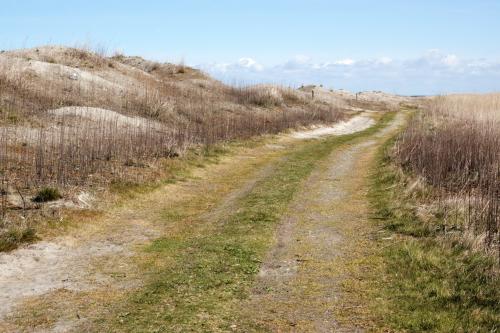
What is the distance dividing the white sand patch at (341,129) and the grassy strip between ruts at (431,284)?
2031 cm

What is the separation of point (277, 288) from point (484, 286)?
10.4 ft

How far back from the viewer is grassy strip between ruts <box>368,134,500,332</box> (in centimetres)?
638

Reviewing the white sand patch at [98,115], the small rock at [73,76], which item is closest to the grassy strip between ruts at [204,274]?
the white sand patch at [98,115]

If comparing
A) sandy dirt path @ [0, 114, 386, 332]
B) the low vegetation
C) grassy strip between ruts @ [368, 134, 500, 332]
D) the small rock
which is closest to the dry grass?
the small rock

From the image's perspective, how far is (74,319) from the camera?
665 centimetres

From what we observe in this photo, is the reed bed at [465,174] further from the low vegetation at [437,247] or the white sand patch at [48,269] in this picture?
the white sand patch at [48,269]

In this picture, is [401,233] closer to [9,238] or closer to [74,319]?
[74,319]

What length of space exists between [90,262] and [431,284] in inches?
242

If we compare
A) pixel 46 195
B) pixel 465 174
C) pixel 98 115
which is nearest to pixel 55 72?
pixel 98 115

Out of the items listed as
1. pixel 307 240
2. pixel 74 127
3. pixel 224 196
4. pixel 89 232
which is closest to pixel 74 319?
pixel 89 232

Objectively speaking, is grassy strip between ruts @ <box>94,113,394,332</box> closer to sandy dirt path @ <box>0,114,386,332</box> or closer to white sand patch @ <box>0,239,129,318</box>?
sandy dirt path @ <box>0,114,386,332</box>

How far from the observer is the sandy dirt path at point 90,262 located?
6.93 m

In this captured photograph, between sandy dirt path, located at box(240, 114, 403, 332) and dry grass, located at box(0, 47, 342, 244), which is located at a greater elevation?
dry grass, located at box(0, 47, 342, 244)

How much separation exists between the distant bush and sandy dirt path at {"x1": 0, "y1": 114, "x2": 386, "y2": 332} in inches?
47.9
